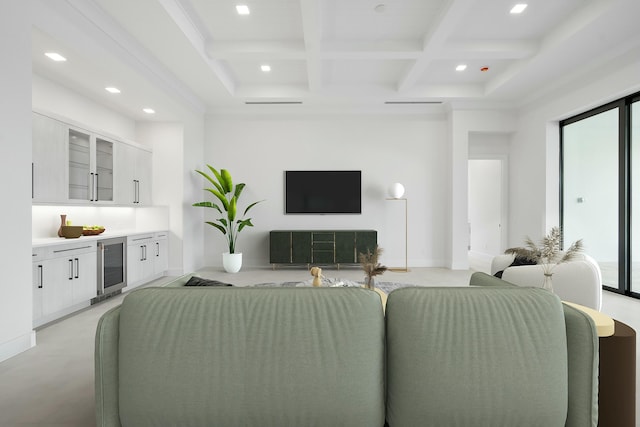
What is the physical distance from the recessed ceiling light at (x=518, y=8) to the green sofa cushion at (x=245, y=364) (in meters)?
3.92

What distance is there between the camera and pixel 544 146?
5.83m

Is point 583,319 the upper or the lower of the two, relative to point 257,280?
upper

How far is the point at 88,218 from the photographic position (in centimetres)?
493

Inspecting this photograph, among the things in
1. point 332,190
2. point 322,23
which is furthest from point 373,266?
point 332,190

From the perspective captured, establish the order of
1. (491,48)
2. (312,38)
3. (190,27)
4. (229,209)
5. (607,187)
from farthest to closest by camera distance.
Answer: (229,209) → (607,187) → (491,48) → (312,38) → (190,27)

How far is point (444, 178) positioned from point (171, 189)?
476cm

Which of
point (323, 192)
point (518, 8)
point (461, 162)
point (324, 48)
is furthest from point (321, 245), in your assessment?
point (518, 8)

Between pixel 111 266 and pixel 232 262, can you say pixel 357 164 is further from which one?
pixel 111 266

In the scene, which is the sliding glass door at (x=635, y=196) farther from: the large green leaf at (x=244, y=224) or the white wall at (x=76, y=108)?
the white wall at (x=76, y=108)

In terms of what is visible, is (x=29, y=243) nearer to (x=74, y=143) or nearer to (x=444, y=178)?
(x=74, y=143)

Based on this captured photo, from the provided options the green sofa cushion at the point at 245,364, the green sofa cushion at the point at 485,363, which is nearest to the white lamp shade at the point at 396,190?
the green sofa cushion at the point at 485,363

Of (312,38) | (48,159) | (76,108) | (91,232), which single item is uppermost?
(312,38)

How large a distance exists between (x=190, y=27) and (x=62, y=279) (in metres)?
2.89

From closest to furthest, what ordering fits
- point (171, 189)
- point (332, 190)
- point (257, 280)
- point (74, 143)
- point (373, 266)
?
point (373, 266) → point (74, 143) → point (257, 280) → point (171, 189) → point (332, 190)
